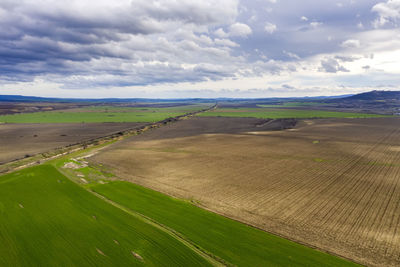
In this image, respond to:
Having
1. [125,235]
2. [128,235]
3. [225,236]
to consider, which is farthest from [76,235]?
[225,236]

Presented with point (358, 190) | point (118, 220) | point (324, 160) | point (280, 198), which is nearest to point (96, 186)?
point (118, 220)

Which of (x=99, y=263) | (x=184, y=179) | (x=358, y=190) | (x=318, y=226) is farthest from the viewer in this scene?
(x=184, y=179)

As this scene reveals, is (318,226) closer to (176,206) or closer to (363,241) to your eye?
(363,241)

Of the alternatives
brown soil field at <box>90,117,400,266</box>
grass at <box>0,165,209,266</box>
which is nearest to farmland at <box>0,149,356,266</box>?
grass at <box>0,165,209,266</box>

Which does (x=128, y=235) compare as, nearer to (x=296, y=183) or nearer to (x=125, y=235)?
(x=125, y=235)

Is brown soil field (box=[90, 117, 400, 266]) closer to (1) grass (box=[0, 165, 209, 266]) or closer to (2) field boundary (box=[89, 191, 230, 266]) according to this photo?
(2) field boundary (box=[89, 191, 230, 266])

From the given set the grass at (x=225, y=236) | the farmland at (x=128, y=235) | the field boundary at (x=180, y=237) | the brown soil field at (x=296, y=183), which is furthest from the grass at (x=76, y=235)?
the brown soil field at (x=296, y=183)
